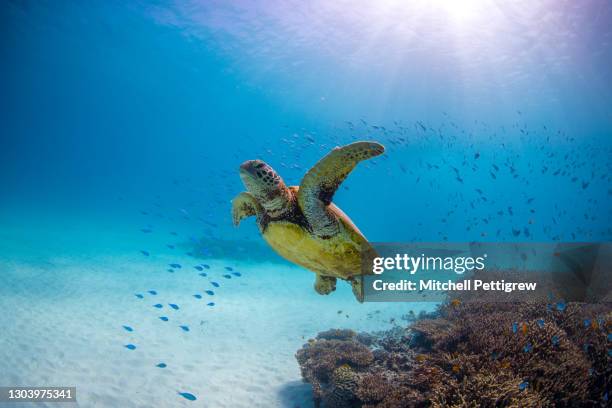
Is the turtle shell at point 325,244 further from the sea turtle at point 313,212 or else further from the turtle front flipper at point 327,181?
the turtle front flipper at point 327,181

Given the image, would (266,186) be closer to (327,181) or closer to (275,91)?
(327,181)

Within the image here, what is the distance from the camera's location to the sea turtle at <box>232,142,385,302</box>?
12.2ft

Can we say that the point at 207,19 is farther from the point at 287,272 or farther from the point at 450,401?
the point at 450,401

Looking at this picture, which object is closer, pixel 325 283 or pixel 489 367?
pixel 489 367

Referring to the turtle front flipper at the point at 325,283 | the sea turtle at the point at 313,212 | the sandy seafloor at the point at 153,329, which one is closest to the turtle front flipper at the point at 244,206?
the sea turtle at the point at 313,212

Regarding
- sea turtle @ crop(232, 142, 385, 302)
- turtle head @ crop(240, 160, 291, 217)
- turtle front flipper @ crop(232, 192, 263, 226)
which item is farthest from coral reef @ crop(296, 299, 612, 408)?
turtle front flipper @ crop(232, 192, 263, 226)

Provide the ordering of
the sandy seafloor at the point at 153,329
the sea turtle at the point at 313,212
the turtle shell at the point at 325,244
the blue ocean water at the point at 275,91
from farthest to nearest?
the blue ocean water at the point at 275,91
the sandy seafloor at the point at 153,329
the turtle shell at the point at 325,244
the sea turtle at the point at 313,212

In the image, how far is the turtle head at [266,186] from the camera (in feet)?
12.7

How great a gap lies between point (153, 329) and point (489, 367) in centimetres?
966

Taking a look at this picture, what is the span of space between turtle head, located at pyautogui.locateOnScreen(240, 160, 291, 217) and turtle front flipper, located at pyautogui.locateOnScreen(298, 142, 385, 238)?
0.27 m

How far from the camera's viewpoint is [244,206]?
5406mm

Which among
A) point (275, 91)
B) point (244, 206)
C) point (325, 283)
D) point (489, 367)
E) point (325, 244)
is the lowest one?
point (489, 367)

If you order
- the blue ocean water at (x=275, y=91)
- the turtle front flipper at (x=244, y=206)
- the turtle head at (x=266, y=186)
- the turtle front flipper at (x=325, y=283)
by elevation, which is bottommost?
the turtle front flipper at (x=325, y=283)

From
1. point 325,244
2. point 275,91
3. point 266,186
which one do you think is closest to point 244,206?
point 266,186
